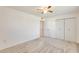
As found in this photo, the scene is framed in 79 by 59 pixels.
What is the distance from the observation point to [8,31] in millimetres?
2588

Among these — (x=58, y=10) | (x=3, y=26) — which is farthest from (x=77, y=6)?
(x=3, y=26)

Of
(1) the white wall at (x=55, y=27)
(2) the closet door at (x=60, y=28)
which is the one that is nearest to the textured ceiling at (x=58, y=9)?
(1) the white wall at (x=55, y=27)

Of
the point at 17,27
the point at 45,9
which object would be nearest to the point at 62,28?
the point at 45,9

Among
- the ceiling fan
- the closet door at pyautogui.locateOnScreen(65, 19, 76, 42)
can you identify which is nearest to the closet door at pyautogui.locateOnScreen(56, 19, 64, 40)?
the closet door at pyautogui.locateOnScreen(65, 19, 76, 42)

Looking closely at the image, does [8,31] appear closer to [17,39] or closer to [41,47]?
[17,39]

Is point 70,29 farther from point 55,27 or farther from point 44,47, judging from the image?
point 44,47

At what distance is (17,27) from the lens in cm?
269

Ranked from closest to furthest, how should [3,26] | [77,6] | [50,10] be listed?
[77,6] < [50,10] < [3,26]

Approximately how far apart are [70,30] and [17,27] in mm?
1461

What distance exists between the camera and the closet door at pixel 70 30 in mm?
2385

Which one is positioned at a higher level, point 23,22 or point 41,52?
point 23,22

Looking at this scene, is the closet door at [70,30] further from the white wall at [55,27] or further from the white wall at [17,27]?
the white wall at [17,27]

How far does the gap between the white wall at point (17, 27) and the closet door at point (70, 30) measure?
→ 78 cm
